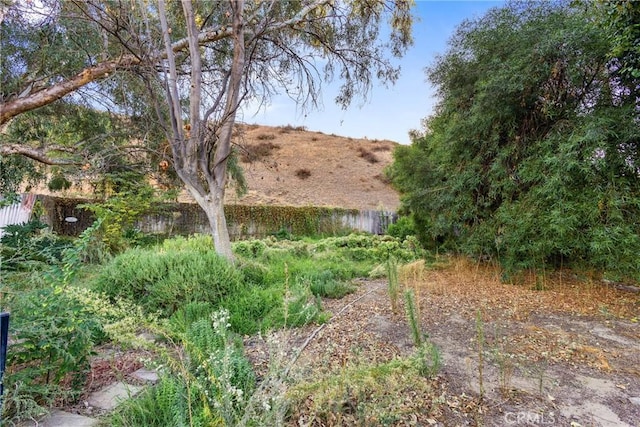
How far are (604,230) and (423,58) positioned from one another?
384 centimetres

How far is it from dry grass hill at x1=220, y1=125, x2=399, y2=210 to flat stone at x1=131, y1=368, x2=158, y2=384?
9057mm

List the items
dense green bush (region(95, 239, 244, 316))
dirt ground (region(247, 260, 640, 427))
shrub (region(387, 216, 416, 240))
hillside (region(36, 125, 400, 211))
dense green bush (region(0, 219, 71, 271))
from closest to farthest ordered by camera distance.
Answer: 1. dirt ground (region(247, 260, 640, 427))
2. dense green bush (region(0, 219, 71, 271))
3. dense green bush (region(95, 239, 244, 316))
4. shrub (region(387, 216, 416, 240))
5. hillside (region(36, 125, 400, 211))

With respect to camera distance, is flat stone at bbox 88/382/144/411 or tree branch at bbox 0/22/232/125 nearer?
flat stone at bbox 88/382/144/411

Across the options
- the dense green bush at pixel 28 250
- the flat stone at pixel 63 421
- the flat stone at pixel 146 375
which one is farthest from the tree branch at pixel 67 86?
the flat stone at pixel 63 421

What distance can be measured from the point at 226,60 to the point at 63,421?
15.8ft

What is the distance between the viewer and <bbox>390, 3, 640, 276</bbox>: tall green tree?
3.57m

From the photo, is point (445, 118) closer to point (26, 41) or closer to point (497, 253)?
point (497, 253)

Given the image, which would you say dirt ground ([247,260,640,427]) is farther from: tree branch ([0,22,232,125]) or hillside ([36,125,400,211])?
hillside ([36,125,400,211])

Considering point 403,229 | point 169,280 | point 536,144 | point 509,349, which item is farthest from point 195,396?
point 403,229

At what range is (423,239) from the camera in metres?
7.37

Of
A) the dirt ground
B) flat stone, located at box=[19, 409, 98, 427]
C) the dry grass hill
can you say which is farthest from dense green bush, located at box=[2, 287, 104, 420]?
the dry grass hill

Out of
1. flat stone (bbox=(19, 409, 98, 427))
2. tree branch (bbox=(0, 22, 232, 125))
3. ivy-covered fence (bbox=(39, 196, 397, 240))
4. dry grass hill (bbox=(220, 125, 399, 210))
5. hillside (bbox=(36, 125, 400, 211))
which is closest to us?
flat stone (bbox=(19, 409, 98, 427))

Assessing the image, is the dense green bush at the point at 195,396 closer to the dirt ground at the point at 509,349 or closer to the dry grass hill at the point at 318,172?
the dirt ground at the point at 509,349

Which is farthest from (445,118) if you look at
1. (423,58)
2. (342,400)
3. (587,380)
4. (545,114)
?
(342,400)
